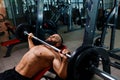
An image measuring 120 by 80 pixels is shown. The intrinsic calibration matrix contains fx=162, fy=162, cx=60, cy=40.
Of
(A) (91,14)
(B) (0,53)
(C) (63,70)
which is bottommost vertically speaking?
(B) (0,53)

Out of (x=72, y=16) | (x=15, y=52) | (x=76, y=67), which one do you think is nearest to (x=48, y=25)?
(x=15, y=52)

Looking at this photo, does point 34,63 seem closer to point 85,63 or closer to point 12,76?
point 12,76

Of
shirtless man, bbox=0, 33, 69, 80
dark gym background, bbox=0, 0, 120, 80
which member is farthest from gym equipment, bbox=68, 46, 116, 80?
dark gym background, bbox=0, 0, 120, 80

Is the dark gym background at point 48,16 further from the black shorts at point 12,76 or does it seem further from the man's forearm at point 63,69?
the man's forearm at point 63,69

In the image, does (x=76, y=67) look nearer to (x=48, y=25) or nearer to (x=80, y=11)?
(x=48, y=25)

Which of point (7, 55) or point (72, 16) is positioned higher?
point (72, 16)

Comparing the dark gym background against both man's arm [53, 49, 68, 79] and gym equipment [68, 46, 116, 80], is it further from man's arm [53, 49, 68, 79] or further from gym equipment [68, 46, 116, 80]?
gym equipment [68, 46, 116, 80]

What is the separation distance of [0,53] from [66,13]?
114 inches

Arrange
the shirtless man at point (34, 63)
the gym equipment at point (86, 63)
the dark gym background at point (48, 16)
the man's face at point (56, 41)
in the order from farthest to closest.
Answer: the dark gym background at point (48, 16) < the man's face at point (56, 41) < the shirtless man at point (34, 63) < the gym equipment at point (86, 63)

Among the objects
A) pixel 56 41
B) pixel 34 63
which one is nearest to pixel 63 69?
pixel 34 63

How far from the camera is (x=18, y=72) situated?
1990 mm

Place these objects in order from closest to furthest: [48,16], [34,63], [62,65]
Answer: [62,65] < [34,63] < [48,16]

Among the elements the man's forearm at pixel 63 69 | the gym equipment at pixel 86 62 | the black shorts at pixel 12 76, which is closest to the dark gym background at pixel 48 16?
the black shorts at pixel 12 76

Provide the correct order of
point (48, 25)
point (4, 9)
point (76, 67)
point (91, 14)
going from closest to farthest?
1. point (76, 67)
2. point (91, 14)
3. point (48, 25)
4. point (4, 9)
